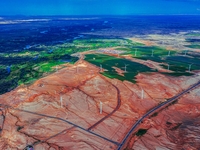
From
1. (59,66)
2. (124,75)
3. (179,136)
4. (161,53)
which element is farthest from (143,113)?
(161,53)

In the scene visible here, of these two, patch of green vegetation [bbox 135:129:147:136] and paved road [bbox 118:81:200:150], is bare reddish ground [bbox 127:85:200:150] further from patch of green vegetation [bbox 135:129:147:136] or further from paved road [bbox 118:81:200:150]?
paved road [bbox 118:81:200:150]

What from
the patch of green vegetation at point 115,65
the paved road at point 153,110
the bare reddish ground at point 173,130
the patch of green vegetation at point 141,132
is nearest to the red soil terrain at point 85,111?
the bare reddish ground at point 173,130

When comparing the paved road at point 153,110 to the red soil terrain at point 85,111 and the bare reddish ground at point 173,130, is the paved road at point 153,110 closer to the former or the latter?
the red soil terrain at point 85,111

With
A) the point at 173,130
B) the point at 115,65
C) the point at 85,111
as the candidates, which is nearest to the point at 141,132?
the point at 173,130

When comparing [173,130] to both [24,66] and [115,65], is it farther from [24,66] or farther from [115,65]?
[24,66]

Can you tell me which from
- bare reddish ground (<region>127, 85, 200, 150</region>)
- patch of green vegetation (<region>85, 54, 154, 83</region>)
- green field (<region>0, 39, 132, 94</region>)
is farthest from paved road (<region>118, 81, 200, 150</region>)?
green field (<region>0, 39, 132, 94</region>)

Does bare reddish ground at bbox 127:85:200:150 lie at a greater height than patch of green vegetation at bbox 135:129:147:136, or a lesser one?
lesser
